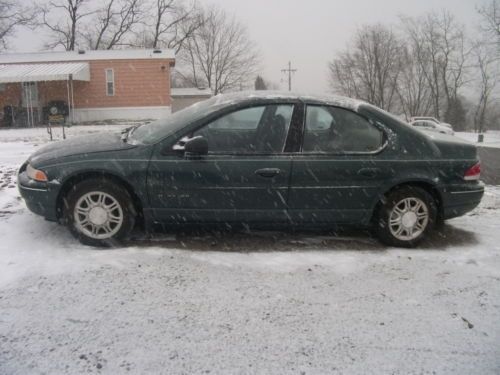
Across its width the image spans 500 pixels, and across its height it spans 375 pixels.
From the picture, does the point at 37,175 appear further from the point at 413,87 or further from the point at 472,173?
the point at 413,87

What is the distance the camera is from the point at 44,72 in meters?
24.6

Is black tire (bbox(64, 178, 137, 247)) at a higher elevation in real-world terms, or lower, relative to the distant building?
lower

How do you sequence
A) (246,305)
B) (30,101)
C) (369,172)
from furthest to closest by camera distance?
1. (30,101)
2. (369,172)
3. (246,305)

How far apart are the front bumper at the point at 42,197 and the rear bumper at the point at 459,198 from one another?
3.72 metres

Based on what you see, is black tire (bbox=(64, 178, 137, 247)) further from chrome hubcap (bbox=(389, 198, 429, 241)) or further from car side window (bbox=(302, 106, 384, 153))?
chrome hubcap (bbox=(389, 198, 429, 241))

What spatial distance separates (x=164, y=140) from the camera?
14.6ft

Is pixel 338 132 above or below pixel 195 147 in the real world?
above

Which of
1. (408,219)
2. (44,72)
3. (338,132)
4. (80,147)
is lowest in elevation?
(408,219)

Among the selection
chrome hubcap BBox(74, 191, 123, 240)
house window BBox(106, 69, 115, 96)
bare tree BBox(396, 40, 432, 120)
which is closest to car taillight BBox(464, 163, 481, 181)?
chrome hubcap BBox(74, 191, 123, 240)

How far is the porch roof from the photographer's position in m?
24.0

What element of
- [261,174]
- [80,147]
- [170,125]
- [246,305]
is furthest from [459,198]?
[80,147]

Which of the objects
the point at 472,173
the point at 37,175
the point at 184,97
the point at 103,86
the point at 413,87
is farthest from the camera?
the point at 413,87

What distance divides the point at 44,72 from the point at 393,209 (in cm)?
2398

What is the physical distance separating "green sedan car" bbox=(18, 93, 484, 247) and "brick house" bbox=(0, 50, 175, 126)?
73.8ft
